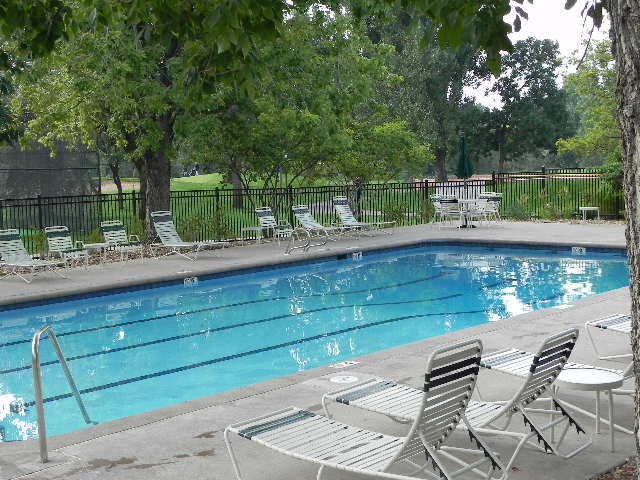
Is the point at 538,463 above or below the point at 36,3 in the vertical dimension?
below

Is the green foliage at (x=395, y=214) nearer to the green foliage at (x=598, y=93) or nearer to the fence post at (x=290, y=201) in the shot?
the fence post at (x=290, y=201)

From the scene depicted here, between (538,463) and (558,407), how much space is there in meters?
0.54

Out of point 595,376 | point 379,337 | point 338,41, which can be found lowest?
point 379,337

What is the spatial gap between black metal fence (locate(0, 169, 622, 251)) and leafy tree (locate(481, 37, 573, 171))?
65.5 ft

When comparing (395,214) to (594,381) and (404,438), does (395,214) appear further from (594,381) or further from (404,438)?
(404,438)

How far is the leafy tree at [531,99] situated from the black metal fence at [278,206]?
65.5 ft

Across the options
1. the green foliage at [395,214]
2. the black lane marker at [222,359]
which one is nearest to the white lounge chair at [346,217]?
the green foliage at [395,214]

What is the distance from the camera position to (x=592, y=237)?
64.5 feet

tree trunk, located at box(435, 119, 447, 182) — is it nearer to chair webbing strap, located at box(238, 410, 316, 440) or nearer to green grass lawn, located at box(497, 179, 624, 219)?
green grass lawn, located at box(497, 179, 624, 219)

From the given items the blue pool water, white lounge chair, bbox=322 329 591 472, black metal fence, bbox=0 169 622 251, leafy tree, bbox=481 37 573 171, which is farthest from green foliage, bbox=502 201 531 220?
leafy tree, bbox=481 37 573 171

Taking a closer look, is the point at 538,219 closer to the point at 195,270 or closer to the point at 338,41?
the point at 338,41

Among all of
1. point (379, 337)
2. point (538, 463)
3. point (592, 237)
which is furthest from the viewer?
point (592, 237)

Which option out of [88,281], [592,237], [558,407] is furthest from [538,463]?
[592,237]

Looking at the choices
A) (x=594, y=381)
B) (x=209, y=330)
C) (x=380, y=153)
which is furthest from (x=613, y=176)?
(x=594, y=381)
